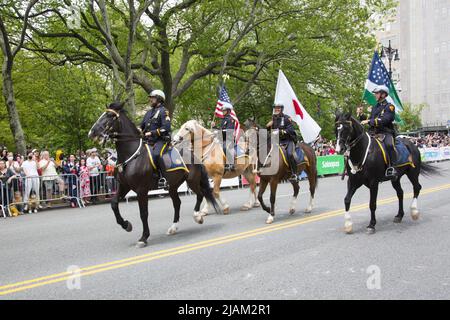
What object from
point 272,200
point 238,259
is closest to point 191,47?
point 272,200

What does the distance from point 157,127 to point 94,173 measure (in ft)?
28.9

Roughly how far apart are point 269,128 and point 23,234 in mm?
6243

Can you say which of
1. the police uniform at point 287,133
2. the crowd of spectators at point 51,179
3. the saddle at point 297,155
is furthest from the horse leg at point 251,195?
the crowd of spectators at point 51,179

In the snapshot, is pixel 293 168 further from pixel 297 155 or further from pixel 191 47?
pixel 191 47

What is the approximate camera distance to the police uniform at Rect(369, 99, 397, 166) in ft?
31.2

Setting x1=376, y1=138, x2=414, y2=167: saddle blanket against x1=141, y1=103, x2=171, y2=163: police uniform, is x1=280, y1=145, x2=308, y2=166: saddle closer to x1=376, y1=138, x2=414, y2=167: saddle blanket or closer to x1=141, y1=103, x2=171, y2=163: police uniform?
x1=376, y1=138, x2=414, y2=167: saddle blanket

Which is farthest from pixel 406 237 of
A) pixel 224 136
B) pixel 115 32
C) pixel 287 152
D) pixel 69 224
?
pixel 115 32

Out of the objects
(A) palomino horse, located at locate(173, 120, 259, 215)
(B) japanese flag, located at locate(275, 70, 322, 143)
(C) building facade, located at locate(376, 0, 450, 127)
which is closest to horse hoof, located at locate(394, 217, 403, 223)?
(A) palomino horse, located at locate(173, 120, 259, 215)

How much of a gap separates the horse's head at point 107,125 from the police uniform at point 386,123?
521 cm

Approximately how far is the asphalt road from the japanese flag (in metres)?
2.41

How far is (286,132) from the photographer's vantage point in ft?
36.2

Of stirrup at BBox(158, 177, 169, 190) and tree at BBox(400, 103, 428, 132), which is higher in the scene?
tree at BBox(400, 103, 428, 132)

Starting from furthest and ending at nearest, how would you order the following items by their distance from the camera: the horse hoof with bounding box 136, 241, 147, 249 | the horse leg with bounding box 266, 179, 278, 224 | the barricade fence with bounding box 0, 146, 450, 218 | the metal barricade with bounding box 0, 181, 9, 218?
the barricade fence with bounding box 0, 146, 450, 218
the metal barricade with bounding box 0, 181, 9, 218
the horse leg with bounding box 266, 179, 278, 224
the horse hoof with bounding box 136, 241, 147, 249

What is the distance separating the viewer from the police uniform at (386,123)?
951 cm
